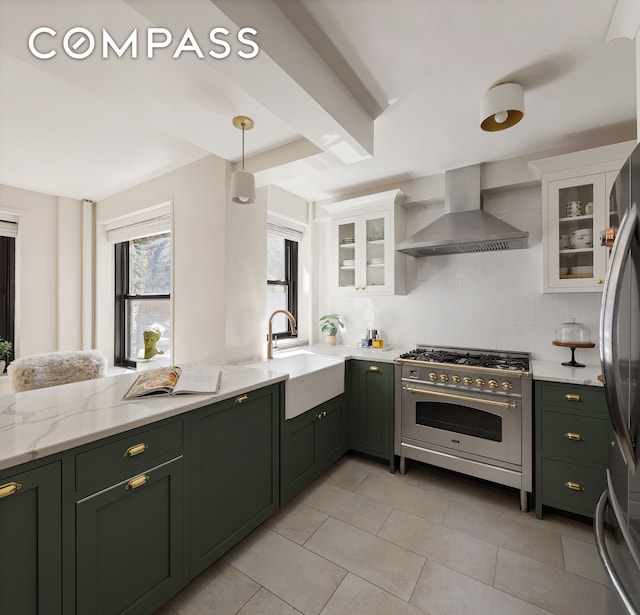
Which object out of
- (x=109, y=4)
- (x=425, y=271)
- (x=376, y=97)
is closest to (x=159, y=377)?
(x=109, y=4)

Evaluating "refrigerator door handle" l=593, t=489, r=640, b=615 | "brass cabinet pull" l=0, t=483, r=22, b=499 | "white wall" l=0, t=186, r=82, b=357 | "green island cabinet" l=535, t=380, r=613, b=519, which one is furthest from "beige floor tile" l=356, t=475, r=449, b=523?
"white wall" l=0, t=186, r=82, b=357

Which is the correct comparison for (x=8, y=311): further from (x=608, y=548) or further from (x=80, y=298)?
(x=608, y=548)

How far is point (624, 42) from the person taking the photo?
1.44m

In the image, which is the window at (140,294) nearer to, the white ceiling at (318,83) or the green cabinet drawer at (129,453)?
the white ceiling at (318,83)

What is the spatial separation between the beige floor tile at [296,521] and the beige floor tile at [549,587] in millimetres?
963

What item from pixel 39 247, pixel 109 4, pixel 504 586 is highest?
pixel 109 4

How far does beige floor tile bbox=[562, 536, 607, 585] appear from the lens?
5.36 ft

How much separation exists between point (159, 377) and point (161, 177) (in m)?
1.93

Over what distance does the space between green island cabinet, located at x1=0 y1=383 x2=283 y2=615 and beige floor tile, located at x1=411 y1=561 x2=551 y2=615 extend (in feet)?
2.98

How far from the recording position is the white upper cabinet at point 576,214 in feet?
6.98

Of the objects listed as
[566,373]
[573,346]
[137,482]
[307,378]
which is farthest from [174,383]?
[573,346]

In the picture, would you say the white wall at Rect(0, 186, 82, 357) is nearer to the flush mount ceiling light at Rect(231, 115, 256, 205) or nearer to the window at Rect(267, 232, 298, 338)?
the window at Rect(267, 232, 298, 338)

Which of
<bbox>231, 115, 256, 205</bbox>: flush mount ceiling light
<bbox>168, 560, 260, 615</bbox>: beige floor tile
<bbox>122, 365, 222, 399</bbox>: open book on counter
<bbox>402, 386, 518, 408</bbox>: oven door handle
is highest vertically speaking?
<bbox>231, 115, 256, 205</bbox>: flush mount ceiling light

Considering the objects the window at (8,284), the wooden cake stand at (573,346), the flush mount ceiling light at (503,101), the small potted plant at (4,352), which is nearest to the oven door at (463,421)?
the wooden cake stand at (573,346)
